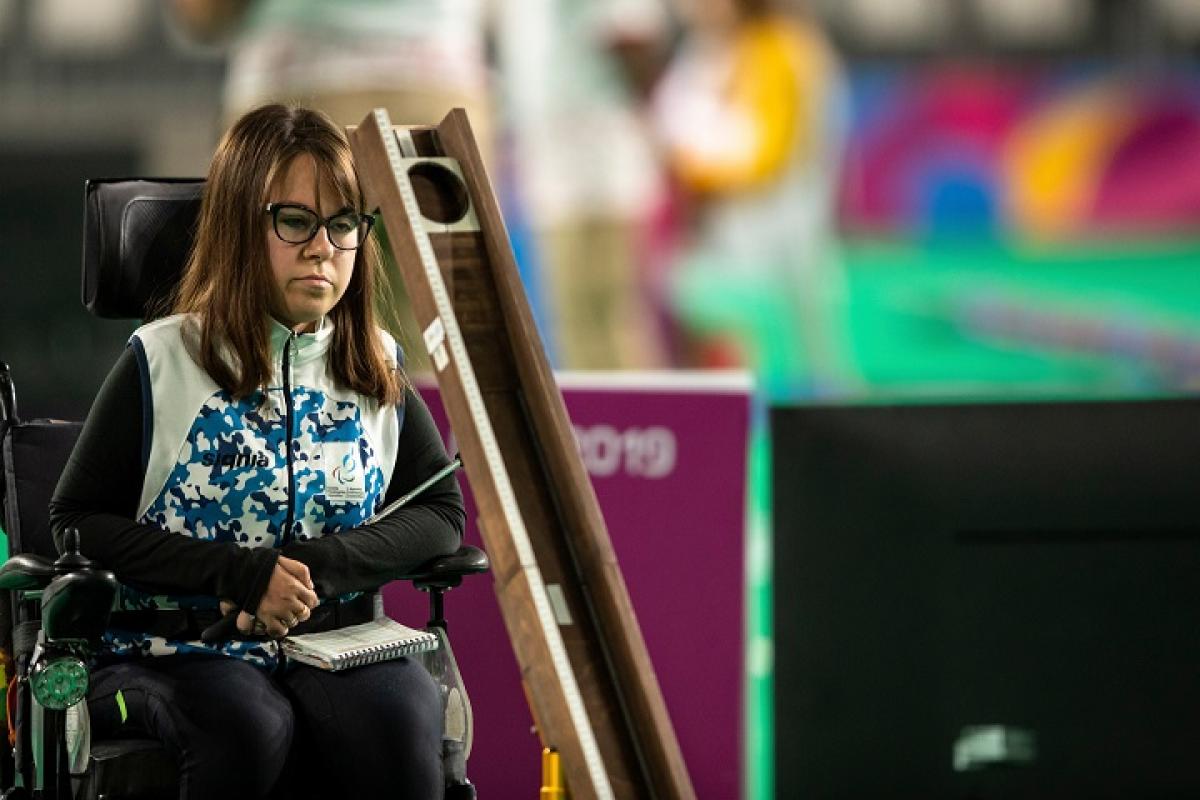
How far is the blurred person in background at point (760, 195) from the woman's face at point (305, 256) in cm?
136

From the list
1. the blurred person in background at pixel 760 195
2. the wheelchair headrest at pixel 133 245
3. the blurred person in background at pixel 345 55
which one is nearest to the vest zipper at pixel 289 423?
the wheelchair headrest at pixel 133 245

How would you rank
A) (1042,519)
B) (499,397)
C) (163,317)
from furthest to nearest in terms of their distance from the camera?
(1042,519) → (163,317) → (499,397)

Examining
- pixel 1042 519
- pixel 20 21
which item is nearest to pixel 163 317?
pixel 20 21

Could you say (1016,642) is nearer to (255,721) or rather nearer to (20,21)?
(255,721)

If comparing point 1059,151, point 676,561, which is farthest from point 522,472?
point 1059,151

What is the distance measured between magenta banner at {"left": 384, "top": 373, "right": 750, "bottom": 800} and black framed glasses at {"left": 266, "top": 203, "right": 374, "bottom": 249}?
1.08 meters

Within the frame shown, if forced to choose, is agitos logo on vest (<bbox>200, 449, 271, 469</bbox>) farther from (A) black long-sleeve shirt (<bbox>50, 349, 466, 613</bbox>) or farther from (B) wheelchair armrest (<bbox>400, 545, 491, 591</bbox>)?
(B) wheelchair armrest (<bbox>400, 545, 491, 591</bbox>)

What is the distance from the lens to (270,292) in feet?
7.18

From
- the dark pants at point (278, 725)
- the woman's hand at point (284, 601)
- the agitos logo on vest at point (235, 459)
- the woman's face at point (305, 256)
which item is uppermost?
the woman's face at point (305, 256)

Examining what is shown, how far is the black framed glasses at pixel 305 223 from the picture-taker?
215 centimetres

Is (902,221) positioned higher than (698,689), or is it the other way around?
(902,221)

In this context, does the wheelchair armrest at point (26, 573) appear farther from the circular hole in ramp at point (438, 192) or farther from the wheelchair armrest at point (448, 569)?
the circular hole in ramp at point (438, 192)

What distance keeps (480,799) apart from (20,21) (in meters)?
1.62

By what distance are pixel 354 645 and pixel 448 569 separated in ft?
0.65
